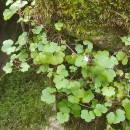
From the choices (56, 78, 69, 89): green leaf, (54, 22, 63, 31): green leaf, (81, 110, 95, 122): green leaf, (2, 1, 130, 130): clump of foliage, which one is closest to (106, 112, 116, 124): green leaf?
(2, 1, 130, 130): clump of foliage

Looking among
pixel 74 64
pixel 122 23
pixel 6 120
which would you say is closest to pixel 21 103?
pixel 6 120

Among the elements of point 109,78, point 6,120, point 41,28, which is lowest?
point 6,120

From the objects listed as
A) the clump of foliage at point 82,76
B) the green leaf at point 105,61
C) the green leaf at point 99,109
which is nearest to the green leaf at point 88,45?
the clump of foliage at point 82,76

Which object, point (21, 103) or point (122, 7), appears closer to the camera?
point (122, 7)

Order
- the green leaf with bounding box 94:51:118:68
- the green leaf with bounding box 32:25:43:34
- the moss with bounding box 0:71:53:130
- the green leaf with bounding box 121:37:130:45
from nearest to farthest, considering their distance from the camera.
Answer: the green leaf with bounding box 94:51:118:68 → the green leaf with bounding box 121:37:130:45 → the green leaf with bounding box 32:25:43:34 → the moss with bounding box 0:71:53:130

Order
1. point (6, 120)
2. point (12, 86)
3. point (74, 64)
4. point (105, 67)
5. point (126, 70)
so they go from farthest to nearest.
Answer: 1. point (12, 86)
2. point (6, 120)
3. point (126, 70)
4. point (74, 64)
5. point (105, 67)

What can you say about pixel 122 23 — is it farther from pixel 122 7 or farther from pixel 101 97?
pixel 101 97

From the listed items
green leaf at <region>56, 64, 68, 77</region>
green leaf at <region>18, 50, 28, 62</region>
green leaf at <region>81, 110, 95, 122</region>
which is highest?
green leaf at <region>18, 50, 28, 62</region>

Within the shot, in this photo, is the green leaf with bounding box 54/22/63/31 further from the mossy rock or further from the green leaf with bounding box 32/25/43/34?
the green leaf with bounding box 32/25/43/34
